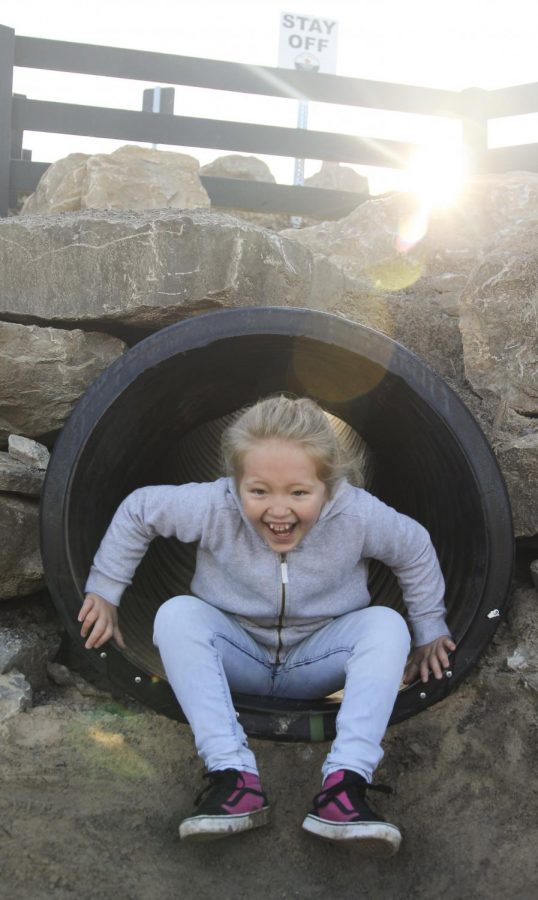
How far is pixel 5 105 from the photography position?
220 inches

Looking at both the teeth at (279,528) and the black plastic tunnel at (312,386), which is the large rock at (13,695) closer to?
the black plastic tunnel at (312,386)

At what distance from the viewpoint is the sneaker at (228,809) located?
2.02 meters

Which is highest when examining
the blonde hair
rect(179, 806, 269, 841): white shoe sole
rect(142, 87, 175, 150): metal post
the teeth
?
rect(142, 87, 175, 150): metal post

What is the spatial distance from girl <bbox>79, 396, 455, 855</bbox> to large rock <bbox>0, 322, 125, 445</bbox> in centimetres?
85

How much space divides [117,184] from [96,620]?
3486mm

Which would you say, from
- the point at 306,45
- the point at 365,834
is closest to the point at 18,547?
the point at 365,834

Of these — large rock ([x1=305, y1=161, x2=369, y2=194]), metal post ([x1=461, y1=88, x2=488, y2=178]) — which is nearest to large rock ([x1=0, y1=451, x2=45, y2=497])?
metal post ([x1=461, y1=88, x2=488, y2=178])

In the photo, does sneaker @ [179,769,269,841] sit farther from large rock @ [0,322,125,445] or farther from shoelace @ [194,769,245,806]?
large rock @ [0,322,125,445]

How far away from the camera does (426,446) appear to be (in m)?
2.78

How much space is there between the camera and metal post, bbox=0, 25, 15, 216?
219 inches

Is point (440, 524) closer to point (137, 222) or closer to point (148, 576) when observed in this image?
point (148, 576)

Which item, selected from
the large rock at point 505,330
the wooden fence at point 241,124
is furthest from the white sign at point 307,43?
the large rock at point 505,330

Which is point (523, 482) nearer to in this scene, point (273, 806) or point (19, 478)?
point (273, 806)

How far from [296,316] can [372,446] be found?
909mm
